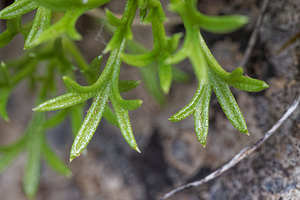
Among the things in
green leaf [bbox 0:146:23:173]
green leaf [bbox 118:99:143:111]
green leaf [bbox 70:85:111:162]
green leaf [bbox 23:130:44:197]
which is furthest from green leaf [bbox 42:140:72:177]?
green leaf [bbox 118:99:143:111]

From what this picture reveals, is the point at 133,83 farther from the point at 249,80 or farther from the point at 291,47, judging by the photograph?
the point at 291,47

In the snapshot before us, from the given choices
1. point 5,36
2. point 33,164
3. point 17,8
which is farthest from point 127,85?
point 33,164

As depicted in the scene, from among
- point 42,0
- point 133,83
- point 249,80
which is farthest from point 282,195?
point 42,0

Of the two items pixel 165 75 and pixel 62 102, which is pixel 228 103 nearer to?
pixel 165 75

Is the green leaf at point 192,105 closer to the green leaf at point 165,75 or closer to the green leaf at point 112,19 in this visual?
the green leaf at point 165,75

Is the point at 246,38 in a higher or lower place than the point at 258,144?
higher
